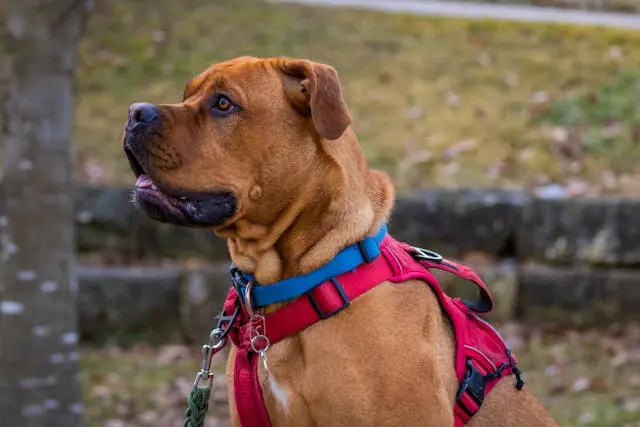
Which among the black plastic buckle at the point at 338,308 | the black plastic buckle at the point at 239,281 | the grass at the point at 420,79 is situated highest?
the black plastic buckle at the point at 338,308

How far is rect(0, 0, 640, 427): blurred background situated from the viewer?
5613 millimetres

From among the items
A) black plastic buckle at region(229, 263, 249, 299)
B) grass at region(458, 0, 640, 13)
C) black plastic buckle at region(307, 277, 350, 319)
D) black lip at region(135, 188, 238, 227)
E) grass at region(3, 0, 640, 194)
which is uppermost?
black lip at region(135, 188, 238, 227)

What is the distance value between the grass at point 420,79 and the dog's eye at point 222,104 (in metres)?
5.68

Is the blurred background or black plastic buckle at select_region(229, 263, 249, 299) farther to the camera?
the blurred background

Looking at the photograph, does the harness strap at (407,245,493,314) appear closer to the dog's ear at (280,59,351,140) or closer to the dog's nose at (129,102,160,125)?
the dog's ear at (280,59,351,140)

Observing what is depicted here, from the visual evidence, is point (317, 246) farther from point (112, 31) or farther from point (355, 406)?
point (112, 31)

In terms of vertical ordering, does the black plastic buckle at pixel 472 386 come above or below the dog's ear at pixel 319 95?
below

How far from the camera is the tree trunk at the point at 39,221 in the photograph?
545 cm

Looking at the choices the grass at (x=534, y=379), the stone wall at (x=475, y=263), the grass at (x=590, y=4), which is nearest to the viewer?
the grass at (x=534, y=379)

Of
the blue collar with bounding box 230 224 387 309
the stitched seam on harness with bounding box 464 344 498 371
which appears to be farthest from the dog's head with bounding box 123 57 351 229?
the stitched seam on harness with bounding box 464 344 498 371

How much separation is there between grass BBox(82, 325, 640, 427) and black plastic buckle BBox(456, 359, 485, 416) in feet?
10.1

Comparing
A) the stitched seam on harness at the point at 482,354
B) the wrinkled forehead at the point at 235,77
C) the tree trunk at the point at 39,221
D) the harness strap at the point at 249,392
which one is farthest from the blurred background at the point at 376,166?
the stitched seam on harness at the point at 482,354

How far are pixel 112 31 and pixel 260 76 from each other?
30.2ft

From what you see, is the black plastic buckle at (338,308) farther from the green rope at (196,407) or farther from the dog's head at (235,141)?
the green rope at (196,407)
